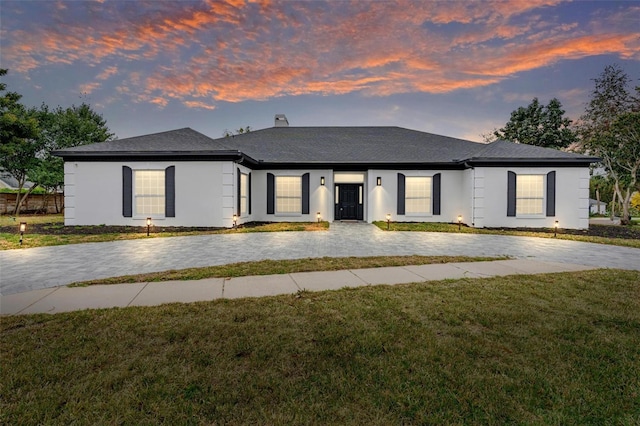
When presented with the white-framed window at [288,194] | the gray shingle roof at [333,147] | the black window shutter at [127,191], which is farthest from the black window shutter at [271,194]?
the black window shutter at [127,191]

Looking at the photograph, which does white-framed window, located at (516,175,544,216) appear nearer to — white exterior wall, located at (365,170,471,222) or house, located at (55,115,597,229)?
house, located at (55,115,597,229)

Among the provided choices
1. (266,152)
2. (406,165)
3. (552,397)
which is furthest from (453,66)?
(552,397)

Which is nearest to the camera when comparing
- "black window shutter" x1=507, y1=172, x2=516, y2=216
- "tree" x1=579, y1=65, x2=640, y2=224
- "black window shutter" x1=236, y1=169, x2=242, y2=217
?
"black window shutter" x1=236, y1=169, x2=242, y2=217

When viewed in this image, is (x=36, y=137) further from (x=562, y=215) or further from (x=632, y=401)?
(x=562, y=215)

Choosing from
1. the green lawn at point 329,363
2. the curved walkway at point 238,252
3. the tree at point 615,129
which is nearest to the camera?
the green lawn at point 329,363

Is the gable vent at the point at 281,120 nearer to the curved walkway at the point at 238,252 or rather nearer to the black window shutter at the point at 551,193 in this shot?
the curved walkway at the point at 238,252

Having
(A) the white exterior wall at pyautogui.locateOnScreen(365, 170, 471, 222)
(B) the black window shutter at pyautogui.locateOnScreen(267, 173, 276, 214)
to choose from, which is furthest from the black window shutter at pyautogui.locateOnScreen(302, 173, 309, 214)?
(A) the white exterior wall at pyautogui.locateOnScreen(365, 170, 471, 222)

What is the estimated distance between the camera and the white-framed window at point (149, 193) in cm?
1306

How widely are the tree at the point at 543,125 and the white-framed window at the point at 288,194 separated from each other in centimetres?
1968

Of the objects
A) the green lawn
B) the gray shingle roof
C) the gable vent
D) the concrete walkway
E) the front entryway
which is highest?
the gable vent

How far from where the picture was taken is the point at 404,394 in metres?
2.13

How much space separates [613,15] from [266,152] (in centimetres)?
1531

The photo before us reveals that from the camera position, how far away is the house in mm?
12898

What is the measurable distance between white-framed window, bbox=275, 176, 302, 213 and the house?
55 mm
